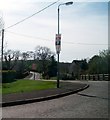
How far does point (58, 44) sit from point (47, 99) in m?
9.15

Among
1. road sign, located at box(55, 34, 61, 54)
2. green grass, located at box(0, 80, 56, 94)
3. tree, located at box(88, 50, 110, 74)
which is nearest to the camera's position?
green grass, located at box(0, 80, 56, 94)

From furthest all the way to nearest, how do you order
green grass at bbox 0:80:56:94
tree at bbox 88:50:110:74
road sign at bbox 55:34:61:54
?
tree at bbox 88:50:110:74 < road sign at bbox 55:34:61:54 < green grass at bbox 0:80:56:94

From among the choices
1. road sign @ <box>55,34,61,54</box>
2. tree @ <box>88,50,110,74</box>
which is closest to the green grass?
road sign @ <box>55,34,61,54</box>

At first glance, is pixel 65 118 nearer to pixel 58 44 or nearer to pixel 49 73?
pixel 58 44

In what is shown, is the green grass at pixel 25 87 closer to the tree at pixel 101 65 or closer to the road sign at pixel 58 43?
the road sign at pixel 58 43

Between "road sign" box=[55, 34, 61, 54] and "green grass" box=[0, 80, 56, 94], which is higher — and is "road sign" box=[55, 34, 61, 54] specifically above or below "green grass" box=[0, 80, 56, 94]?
above

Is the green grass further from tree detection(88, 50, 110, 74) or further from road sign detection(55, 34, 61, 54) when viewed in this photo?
tree detection(88, 50, 110, 74)

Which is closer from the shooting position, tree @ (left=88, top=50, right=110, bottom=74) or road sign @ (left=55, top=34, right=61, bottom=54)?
road sign @ (left=55, top=34, right=61, bottom=54)

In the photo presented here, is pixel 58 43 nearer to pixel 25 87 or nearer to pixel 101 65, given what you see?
pixel 25 87

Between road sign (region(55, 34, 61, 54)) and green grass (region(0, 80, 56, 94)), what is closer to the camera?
green grass (region(0, 80, 56, 94))

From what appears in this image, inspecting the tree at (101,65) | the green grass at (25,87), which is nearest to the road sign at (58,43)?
the green grass at (25,87)

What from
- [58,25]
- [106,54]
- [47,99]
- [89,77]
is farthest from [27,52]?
[47,99]

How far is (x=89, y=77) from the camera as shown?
5688 centimetres

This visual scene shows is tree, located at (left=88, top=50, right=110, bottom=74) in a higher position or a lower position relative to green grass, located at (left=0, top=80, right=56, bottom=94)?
higher
